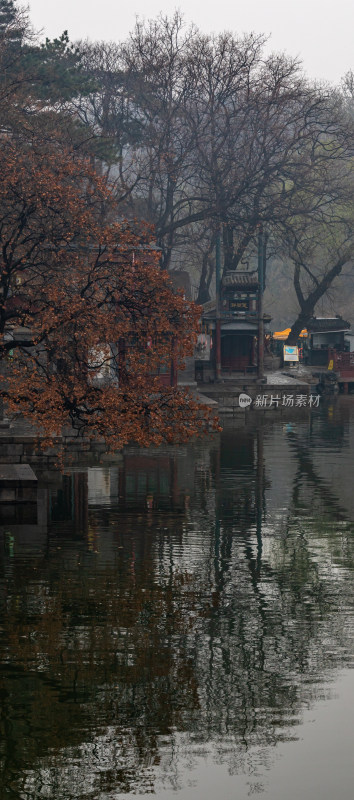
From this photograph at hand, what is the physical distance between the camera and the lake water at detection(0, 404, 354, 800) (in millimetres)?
9242

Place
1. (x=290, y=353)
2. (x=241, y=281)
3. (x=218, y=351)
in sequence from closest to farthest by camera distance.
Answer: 1. (x=241, y=281)
2. (x=218, y=351)
3. (x=290, y=353)

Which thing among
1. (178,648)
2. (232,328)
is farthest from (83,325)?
(232,328)

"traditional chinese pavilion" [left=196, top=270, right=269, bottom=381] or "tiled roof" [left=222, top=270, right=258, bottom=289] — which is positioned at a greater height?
"tiled roof" [left=222, top=270, right=258, bottom=289]

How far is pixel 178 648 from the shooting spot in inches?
504

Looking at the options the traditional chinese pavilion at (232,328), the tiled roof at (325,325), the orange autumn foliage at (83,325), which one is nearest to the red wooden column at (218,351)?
the traditional chinese pavilion at (232,328)

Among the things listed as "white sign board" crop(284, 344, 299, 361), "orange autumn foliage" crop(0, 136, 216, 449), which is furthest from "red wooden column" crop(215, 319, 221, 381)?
"orange autumn foliage" crop(0, 136, 216, 449)

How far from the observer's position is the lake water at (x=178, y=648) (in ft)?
30.3

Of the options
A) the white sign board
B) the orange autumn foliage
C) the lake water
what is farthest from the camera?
the white sign board

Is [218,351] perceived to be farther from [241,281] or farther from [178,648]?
[178,648]

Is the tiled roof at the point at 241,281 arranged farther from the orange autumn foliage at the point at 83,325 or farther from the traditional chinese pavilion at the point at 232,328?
the orange autumn foliage at the point at 83,325

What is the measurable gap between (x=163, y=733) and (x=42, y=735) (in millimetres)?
1107

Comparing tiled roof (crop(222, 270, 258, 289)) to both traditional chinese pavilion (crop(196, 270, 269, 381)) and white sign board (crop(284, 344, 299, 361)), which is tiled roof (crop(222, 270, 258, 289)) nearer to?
traditional chinese pavilion (crop(196, 270, 269, 381))

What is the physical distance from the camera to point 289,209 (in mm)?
56750

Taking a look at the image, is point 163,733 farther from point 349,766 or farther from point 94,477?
point 94,477
